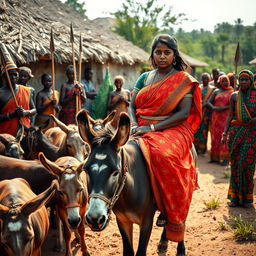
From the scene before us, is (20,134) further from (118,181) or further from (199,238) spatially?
(199,238)

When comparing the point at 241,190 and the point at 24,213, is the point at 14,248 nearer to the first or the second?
the point at 24,213

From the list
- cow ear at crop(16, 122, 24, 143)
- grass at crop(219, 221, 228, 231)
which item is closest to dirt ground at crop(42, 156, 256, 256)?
grass at crop(219, 221, 228, 231)

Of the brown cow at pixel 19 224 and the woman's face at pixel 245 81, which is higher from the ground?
the woman's face at pixel 245 81

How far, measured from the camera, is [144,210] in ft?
11.0

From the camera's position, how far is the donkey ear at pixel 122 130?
272 cm

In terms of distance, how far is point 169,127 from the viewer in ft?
12.3

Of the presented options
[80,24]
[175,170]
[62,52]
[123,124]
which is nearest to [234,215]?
[175,170]

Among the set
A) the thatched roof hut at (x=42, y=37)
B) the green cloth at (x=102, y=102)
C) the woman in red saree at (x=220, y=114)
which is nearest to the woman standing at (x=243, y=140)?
the woman in red saree at (x=220, y=114)

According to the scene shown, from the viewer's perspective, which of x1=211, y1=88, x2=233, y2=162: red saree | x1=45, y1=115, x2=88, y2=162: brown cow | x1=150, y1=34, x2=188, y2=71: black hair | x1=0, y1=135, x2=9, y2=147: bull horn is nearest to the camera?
x1=150, y1=34, x2=188, y2=71: black hair

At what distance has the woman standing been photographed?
6.28 m

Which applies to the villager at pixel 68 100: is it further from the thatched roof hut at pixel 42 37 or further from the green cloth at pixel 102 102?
the green cloth at pixel 102 102

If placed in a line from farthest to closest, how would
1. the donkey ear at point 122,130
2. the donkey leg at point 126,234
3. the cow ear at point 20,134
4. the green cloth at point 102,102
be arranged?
1. the green cloth at point 102,102
2. the cow ear at point 20,134
3. the donkey leg at point 126,234
4. the donkey ear at point 122,130

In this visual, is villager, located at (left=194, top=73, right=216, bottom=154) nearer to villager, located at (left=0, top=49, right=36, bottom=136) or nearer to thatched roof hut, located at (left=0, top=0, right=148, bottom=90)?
thatched roof hut, located at (left=0, top=0, right=148, bottom=90)

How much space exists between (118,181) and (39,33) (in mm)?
7859
